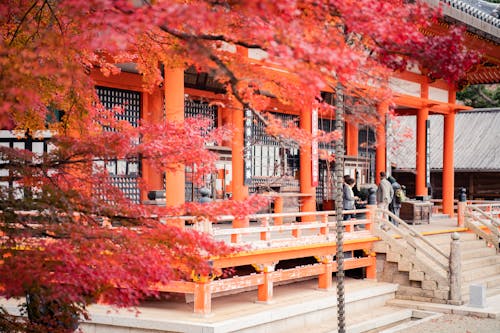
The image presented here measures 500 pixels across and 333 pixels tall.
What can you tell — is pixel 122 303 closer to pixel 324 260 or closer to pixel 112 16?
pixel 112 16

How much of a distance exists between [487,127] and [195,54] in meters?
33.5

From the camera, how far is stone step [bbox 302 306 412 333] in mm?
13805

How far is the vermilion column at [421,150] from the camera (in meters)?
23.8

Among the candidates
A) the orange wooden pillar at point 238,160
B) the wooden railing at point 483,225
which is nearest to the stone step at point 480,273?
the wooden railing at point 483,225

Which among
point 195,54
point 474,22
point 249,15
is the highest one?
point 474,22

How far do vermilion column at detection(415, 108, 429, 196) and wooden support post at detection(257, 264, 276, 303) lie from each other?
11259 millimetres

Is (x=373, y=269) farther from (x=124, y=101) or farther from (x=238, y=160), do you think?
(x=124, y=101)

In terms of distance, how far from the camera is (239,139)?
15.7 m

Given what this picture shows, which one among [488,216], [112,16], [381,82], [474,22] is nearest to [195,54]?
[112,16]

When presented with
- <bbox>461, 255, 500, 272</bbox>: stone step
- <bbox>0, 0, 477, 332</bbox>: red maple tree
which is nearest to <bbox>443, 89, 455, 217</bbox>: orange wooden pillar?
<bbox>461, 255, 500, 272</bbox>: stone step

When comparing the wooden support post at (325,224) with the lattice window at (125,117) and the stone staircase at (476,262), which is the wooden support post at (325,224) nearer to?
the stone staircase at (476,262)

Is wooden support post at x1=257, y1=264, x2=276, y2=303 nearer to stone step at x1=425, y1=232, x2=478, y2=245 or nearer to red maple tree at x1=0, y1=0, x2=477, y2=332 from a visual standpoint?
red maple tree at x1=0, y1=0, x2=477, y2=332

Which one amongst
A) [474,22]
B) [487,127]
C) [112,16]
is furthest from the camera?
[487,127]

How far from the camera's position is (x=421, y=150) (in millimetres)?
24188
